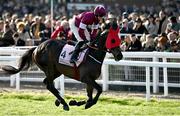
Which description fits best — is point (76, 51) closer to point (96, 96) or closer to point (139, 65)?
point (96, 96)

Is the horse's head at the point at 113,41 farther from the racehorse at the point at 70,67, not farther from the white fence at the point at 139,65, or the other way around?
the white fence at the point at 139,65

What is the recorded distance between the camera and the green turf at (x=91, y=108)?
Answer: 1091 centimetres

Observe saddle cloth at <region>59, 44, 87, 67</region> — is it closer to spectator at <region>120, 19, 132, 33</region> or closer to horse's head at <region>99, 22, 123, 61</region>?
horse's head at <region>99, 22, 123, 61</region>

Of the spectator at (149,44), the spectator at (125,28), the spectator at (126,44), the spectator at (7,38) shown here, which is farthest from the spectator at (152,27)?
the spectator at (7,38)

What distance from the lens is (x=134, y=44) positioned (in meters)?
14.6

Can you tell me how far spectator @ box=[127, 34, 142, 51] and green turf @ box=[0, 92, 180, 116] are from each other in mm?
2132

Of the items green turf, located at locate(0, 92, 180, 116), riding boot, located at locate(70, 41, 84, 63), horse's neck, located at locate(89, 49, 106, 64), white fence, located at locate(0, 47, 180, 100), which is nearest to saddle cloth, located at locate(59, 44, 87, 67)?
riding boot, located at locate(70, 41, 84, 63)

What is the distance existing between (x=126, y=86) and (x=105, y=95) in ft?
2.67

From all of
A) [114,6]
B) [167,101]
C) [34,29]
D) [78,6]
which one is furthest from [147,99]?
[114,6]

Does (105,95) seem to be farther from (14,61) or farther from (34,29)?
(34,29)

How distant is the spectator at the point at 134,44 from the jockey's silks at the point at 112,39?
400 cm

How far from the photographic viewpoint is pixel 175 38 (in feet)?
46.2

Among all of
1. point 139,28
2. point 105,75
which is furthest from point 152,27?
point 105,75

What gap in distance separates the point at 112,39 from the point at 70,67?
3.51 feet
